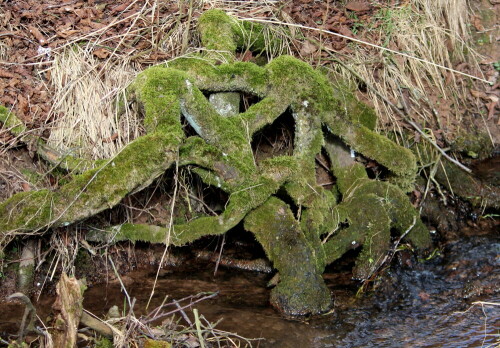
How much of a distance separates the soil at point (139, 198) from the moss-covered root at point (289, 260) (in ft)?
0.45

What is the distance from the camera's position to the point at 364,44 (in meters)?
5.58

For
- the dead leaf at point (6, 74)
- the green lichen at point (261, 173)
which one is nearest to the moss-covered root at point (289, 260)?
the green lichen at point (261, 173)

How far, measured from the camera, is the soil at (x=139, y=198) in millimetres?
4141

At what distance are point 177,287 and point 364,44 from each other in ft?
9.64

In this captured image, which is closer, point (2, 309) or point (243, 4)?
point (2, 309)

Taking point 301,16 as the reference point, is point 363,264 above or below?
below

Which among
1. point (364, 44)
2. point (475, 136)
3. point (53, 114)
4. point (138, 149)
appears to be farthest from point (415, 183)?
point (53, 114)

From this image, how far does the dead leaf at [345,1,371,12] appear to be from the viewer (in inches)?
230

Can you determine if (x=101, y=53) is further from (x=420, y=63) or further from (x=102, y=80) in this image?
(x=420, y=63)

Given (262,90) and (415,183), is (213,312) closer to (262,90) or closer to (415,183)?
(262,90)

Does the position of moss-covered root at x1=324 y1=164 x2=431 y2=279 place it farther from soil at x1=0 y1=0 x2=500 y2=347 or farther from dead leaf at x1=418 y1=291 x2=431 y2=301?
dead leaf at x1=418 y1=291 x2=431 y2=301

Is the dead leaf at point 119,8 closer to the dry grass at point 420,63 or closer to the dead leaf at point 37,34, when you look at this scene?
the dead leaf at point 37,34

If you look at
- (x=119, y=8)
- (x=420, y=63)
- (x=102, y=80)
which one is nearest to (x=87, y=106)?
(x=102, y=80)

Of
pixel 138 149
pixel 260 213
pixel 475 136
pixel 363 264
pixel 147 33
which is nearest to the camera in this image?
pixel 138 149
